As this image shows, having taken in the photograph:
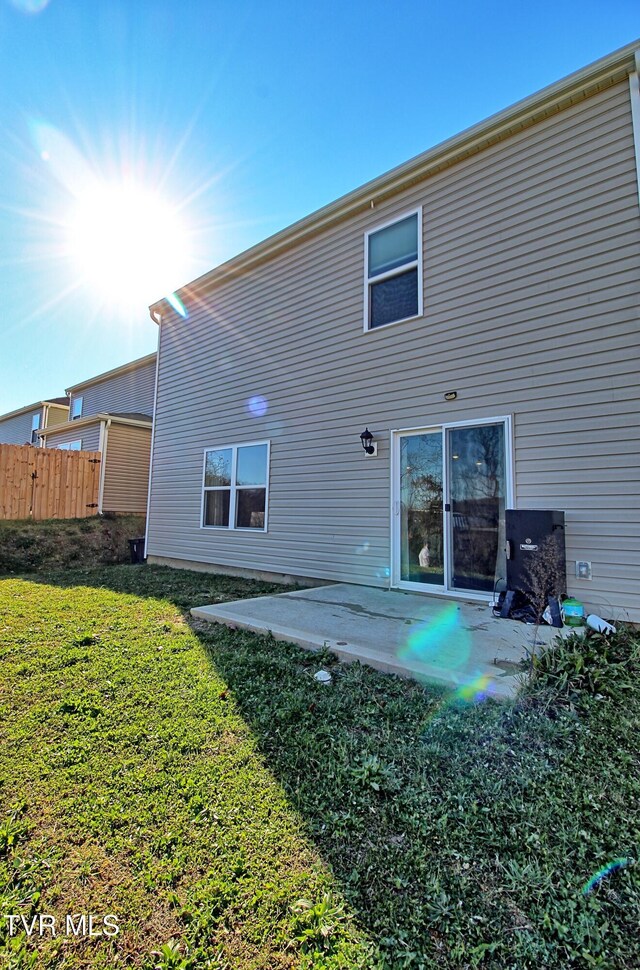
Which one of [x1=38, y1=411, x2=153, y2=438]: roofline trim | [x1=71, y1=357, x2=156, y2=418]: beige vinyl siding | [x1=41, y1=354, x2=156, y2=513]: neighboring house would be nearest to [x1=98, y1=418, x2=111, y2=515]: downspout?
[x1=41, y1=354, x2=156, y2=513]: neighboring house

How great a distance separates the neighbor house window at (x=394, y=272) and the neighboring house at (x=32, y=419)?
57.6 ft

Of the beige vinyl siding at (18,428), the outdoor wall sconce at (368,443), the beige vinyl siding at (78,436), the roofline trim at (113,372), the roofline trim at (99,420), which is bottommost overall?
the outdoor wall sconce at (368,443)

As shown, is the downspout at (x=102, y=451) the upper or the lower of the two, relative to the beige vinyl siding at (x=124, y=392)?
lower

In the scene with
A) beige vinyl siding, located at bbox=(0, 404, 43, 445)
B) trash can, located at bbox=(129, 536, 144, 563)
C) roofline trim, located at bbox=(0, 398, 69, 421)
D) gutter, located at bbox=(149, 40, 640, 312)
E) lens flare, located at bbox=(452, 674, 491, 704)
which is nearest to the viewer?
lens flare, located at bbox=(452, 674, 491, 704)

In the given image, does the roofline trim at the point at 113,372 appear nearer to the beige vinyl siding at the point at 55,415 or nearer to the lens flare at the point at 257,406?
the beige vinyl siding at the point at 55,415

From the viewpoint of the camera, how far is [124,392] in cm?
1582

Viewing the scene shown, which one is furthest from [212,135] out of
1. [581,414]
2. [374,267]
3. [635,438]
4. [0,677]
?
[0,677]

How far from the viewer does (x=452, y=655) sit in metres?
3.00

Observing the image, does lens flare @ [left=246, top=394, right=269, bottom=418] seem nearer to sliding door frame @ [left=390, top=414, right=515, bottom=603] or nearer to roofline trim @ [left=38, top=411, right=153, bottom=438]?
sliding door frame @ [left=390, top=414, right=515, bottom=603]

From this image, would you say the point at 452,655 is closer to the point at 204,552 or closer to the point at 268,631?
the point at 268,631

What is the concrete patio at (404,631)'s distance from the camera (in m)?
2.76

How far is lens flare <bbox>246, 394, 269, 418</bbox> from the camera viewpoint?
23.5 ft

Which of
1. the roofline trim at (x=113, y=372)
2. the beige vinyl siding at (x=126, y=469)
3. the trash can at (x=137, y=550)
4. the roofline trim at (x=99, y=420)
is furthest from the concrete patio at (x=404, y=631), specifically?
the roofline trim at (x=113, y=372)

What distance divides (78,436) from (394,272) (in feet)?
40.2
